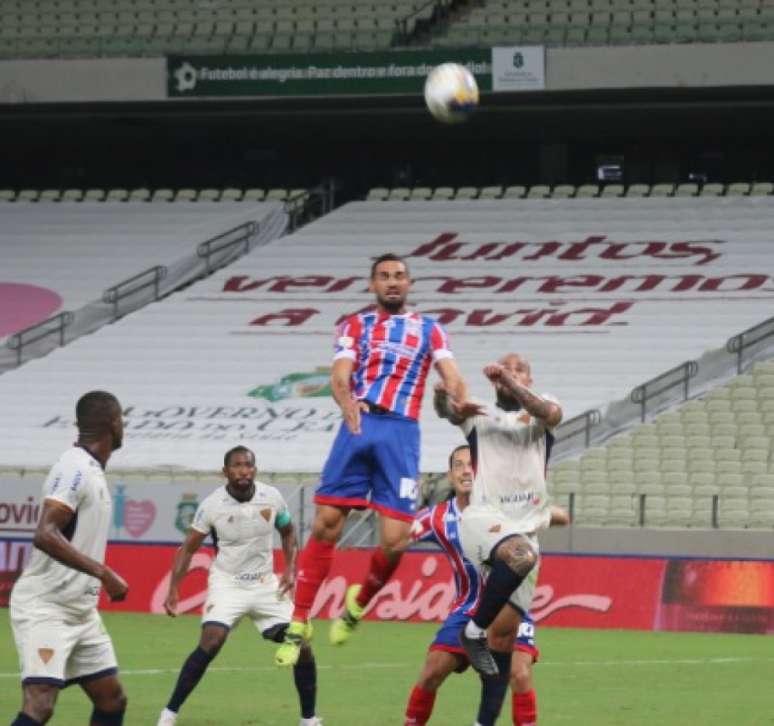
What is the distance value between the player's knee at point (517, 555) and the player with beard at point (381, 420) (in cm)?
56

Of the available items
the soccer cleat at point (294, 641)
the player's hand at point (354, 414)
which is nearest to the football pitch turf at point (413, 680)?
the soccer cleat at point (294, 641)

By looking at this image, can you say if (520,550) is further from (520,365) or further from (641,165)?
(641,165)

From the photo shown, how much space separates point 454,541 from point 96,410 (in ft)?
11.0

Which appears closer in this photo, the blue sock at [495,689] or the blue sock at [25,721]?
the blue sock at [25,721]

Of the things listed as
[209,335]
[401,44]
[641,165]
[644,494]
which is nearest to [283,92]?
[401,44]

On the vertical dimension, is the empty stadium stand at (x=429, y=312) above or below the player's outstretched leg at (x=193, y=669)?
above

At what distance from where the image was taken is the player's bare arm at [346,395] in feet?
36.5

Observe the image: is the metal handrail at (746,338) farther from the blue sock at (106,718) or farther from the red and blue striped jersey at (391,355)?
the blue sock at (106,718)

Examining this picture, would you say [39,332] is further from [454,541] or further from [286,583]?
[454,541]

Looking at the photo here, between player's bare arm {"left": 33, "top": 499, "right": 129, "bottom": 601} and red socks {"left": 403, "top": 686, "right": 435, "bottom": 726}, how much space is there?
3201 millimetres

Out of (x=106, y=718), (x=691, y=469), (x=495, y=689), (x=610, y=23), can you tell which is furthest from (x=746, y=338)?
(x=106, y=718)

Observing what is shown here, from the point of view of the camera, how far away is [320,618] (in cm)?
2334

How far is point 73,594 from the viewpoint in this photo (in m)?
9.32

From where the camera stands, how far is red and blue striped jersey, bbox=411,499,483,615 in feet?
39.1
